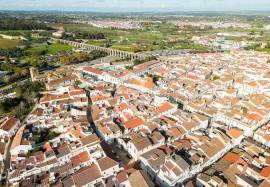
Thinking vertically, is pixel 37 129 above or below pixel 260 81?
below

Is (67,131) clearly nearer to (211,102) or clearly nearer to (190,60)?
(211,102)

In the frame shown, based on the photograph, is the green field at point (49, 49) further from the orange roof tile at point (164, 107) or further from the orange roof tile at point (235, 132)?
the orange roof tile at point (235, 132)

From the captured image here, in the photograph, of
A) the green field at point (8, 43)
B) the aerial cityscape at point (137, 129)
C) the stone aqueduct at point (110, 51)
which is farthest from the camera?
the green field at point (8, 43)

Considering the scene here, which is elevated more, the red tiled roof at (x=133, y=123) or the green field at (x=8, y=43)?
the green field at (x=8, y=43)

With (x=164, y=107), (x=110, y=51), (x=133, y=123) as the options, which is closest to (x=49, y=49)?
(x=110, y=51)

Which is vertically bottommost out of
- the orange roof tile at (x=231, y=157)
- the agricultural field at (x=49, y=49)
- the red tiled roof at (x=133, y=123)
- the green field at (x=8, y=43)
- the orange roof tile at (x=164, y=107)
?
the orange roof tile at (x=231, y=157)

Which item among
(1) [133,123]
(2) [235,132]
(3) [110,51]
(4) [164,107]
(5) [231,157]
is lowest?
(5) [231,157]

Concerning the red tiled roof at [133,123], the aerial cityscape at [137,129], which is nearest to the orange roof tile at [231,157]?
the aerial cityscape at [137,129]

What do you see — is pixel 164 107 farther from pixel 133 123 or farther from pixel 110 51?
pixel 110 51

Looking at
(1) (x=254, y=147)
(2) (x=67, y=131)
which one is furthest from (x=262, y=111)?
(2) (x=67, y=131)
